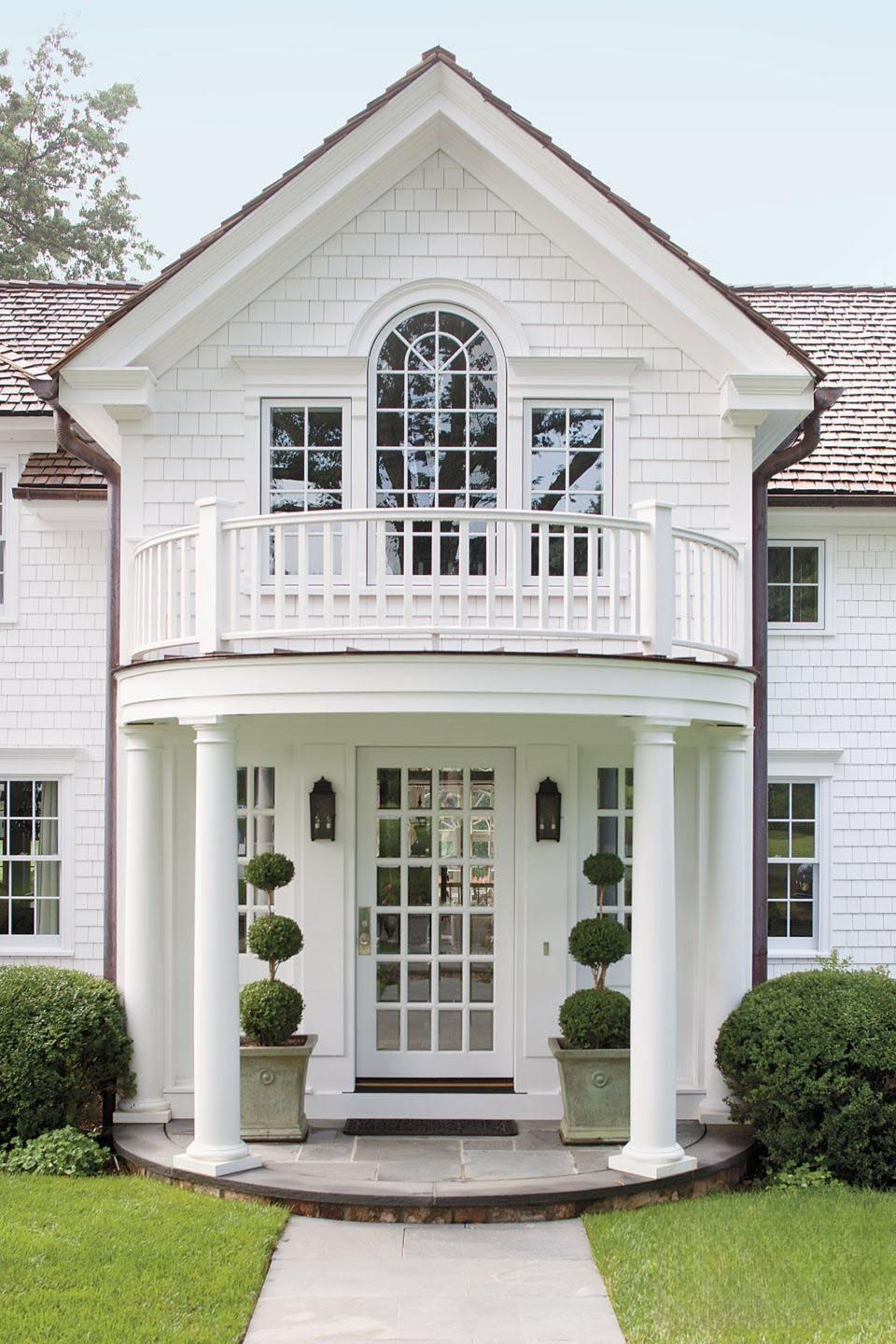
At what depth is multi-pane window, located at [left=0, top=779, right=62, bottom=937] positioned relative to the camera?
1207cm

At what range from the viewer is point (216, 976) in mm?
8922

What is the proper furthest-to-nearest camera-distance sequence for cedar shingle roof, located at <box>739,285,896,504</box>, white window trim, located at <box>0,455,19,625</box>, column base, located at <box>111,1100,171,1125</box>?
cedar shingle roof, located at <box>739,285,896,504</box>
white window trim, located at <box>0,455,19,625</box>
column base, located at <box>111,1100,171,1125</box>

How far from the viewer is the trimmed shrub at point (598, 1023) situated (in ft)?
31.7

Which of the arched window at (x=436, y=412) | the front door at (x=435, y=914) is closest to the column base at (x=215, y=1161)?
the front door at (x=435, y=914)

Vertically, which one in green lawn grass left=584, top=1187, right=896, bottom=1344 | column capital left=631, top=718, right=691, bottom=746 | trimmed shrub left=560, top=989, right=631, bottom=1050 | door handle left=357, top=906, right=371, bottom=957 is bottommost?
green lawn grass left=584, top=1187, right=896, bottom=1344

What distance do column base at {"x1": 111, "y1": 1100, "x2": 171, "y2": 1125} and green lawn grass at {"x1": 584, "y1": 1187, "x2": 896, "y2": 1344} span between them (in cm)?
353

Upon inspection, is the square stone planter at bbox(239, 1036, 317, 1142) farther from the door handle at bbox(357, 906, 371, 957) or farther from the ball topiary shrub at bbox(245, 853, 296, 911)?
the door handle at bbox(357, 906, 371, 957)

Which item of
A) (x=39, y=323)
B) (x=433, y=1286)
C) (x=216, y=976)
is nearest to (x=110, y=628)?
(x=216, y=976)

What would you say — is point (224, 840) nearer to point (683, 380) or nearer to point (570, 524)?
point (570, 524)

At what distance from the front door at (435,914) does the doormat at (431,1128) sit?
45cm

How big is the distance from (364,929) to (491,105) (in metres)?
6.59

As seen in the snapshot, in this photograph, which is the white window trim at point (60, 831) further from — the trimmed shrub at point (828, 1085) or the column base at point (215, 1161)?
the trimmed shrub at point (828, 1085)

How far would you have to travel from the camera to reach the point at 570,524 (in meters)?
8.77

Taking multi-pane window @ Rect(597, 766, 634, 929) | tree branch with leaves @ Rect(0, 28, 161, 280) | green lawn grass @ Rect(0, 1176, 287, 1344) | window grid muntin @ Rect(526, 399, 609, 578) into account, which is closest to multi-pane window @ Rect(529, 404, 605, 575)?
window grid muntin @ Rect(526, 399, 609, 578)
